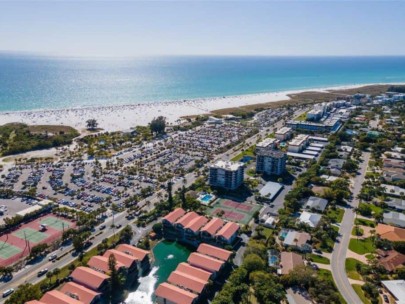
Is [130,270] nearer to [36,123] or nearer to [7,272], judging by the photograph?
[7,272]

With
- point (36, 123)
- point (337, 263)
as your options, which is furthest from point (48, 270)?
point (36, 123)

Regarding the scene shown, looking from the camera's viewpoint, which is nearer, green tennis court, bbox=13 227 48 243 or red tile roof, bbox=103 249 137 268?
red tile roof, bbox=103 249 137 268

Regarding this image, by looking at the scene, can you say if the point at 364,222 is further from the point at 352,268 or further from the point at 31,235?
the point at 31,235

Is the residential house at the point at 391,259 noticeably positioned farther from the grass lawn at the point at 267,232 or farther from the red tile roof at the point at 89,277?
the red tile roof at the point at 89,277

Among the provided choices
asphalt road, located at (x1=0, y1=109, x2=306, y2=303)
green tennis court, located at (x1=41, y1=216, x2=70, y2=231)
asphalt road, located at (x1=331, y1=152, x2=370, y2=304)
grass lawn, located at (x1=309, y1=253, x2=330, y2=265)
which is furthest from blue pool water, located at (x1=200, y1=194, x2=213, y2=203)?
green tennis court, located at (x1=41, y1=216, x2=70, y2=231)

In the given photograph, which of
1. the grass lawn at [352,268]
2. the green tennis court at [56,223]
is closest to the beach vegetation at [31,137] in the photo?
the green tennis court at [56,223]

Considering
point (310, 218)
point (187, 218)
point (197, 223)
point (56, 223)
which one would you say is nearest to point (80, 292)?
point (197, 223)

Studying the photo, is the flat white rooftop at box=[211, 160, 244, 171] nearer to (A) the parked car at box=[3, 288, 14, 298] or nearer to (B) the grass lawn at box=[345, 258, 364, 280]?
(B) the grass lawn at box=[345, 258, 364, 280]
